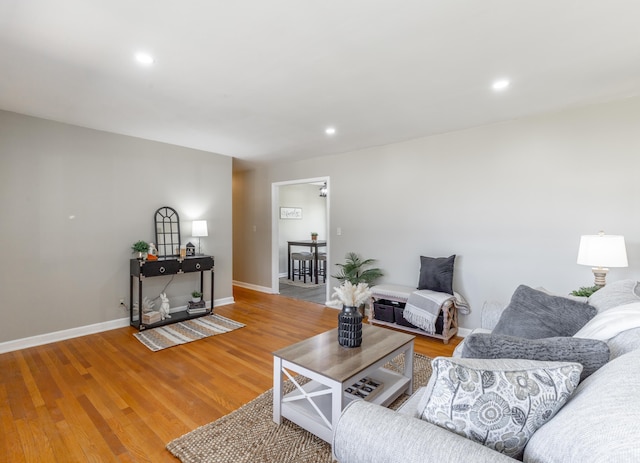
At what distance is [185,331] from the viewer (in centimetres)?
378

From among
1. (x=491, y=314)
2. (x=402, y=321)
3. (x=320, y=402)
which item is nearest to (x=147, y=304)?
(x=320, y=402)

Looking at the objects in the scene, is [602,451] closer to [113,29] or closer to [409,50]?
[409,50]

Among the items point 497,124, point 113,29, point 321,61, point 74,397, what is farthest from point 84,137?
point 497,124

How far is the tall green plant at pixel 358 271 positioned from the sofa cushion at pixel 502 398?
3.43 metres

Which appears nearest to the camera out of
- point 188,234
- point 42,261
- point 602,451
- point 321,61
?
point 602,451

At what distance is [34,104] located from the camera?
296 cm

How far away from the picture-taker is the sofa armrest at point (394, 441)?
84 centimetres

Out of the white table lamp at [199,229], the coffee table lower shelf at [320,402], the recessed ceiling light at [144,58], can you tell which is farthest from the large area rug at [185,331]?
the recessed ceiling light at [144,58]

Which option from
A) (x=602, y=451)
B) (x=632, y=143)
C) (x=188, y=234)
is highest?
(x=632, y=143)

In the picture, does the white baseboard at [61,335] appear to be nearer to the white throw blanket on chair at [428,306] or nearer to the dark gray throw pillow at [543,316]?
the white throw blanket on chair at [428,306]

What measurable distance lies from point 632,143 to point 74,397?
5048mm

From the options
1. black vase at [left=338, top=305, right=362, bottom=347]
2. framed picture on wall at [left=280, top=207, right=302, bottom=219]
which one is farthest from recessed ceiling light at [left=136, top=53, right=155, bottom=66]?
framed picture on wall at [left=280, top=207, right=302, bottom=219]

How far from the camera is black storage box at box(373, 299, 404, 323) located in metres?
3.87

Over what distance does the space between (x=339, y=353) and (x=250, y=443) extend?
731 mm
